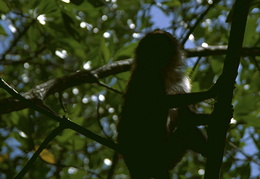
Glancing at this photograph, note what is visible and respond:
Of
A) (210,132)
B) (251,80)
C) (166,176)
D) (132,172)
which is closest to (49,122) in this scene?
(132,172)

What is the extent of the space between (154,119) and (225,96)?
107 cm

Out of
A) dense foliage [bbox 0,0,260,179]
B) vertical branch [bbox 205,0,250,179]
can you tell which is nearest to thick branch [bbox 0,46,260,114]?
dense foliage [bbox 0,0,260,179]

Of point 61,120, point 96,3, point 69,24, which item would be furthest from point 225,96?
point 69,24

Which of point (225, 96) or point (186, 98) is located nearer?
point (225, 96)

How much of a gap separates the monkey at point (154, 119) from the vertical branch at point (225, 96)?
1.53 feet

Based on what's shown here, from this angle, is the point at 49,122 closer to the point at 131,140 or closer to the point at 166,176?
the point at 131,140

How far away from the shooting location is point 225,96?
2078mm

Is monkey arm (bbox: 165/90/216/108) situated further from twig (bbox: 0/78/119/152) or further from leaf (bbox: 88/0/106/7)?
leaf (bbox: 88/0/106/7)

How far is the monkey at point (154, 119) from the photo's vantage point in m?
2.92

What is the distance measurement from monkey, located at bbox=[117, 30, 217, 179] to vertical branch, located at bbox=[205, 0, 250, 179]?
467mm

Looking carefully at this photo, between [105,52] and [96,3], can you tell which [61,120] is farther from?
[105,52]

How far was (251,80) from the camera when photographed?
4258 millimetres

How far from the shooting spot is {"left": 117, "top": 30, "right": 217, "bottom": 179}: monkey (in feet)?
9.58

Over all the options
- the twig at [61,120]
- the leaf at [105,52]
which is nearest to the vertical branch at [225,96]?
the twig at [61,120]
